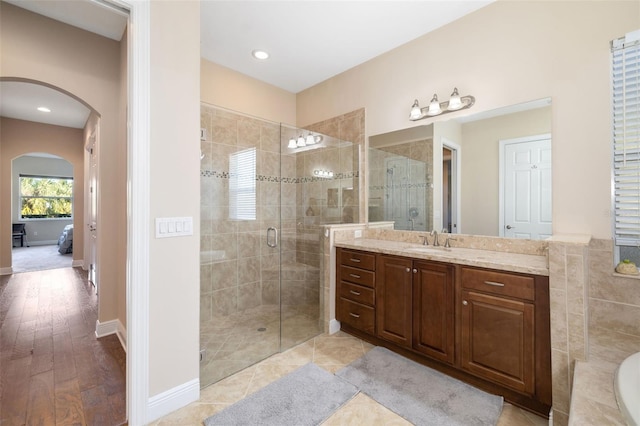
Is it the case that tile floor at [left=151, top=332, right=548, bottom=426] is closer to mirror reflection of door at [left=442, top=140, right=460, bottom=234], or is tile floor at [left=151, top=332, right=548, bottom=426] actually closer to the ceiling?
mirror reflection of door at [left=442, top=140, right=460, bottom=234]

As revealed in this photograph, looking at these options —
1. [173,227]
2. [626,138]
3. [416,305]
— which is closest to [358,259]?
[416,305]

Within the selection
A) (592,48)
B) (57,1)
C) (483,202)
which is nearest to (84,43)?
(57,1)

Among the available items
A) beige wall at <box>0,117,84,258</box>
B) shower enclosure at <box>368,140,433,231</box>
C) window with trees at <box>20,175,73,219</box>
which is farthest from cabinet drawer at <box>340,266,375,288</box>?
window with trees at <box>20,175,73,219</box>

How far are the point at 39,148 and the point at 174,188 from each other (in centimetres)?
588

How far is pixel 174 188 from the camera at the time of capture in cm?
165

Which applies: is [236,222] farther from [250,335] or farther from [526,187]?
[526,187]

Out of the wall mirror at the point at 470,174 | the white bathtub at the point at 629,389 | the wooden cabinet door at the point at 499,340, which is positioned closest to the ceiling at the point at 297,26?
the wall mirror at the point at 470,174

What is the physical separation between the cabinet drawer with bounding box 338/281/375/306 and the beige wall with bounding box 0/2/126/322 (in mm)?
2154

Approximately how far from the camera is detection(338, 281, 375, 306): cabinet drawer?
7.95 ft

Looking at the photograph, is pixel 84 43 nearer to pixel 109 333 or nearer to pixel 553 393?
pixel 109 333

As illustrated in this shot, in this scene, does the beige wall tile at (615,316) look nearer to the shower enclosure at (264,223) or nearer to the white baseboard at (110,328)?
the shower enclosure at (264,223)

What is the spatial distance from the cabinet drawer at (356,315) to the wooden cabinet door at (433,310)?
423 millimetres

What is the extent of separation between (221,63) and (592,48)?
3360 mm

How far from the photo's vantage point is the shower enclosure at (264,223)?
2594 mm
